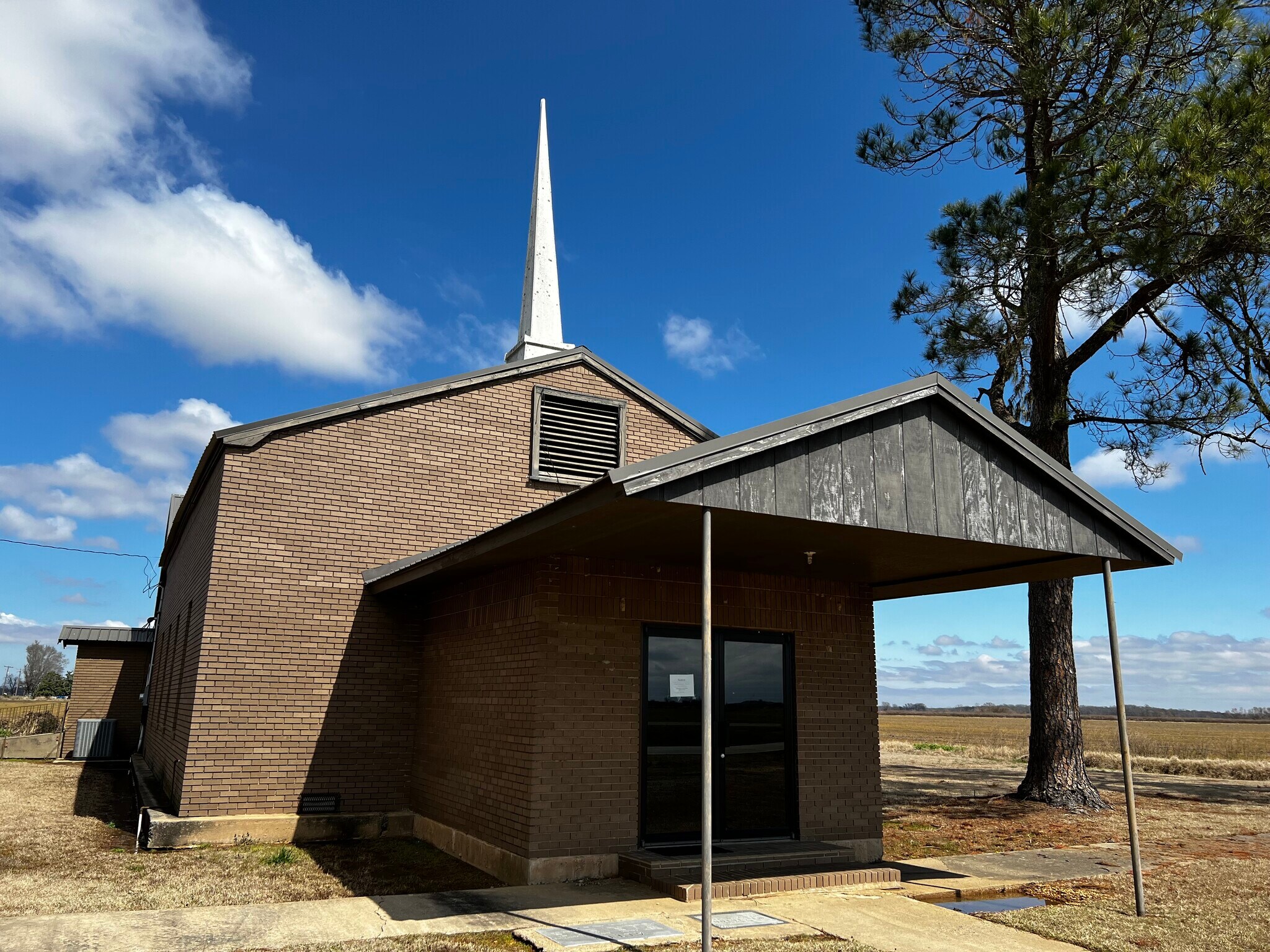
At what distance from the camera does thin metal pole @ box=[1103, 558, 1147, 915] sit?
7.55m

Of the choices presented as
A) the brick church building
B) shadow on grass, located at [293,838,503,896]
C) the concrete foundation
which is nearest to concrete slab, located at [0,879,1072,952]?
the concrete foundation

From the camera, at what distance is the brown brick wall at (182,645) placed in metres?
11.4

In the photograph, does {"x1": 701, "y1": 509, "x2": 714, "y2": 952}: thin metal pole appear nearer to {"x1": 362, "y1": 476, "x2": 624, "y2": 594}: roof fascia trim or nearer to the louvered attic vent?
{"x1": 362, "y1": 476, "x2": 624, "y2": 594}: roof fascia trim

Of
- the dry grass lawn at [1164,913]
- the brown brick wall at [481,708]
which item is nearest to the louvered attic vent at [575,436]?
the brown brick wall at [481,708]

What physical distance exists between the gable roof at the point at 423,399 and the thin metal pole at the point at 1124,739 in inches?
264

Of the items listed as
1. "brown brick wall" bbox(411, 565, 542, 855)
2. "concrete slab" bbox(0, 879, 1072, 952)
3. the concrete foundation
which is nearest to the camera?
"concrete slab" bbox(0, 879, 1072, 952)

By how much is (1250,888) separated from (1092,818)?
5.45 m

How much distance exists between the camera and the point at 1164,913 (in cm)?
759

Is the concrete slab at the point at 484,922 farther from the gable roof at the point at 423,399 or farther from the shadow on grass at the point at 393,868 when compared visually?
the gable roof at the point at 423,399

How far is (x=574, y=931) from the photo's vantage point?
668cm

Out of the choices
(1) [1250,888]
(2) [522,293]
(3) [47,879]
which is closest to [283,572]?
(3) [47,879]

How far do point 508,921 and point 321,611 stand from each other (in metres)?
5.80

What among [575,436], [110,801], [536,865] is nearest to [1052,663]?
[575,436]

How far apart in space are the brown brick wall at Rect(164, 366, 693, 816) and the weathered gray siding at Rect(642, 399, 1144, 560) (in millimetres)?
6922
